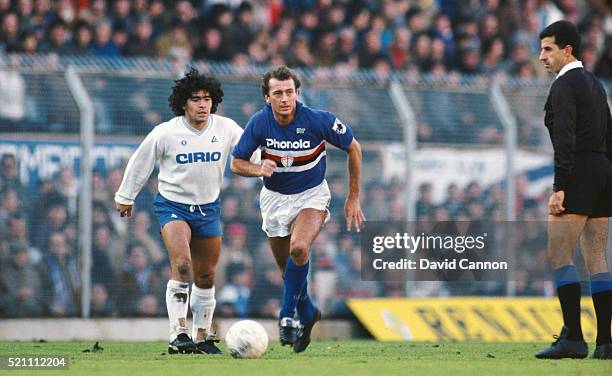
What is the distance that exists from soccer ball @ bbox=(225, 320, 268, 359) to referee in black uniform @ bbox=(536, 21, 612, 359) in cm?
219

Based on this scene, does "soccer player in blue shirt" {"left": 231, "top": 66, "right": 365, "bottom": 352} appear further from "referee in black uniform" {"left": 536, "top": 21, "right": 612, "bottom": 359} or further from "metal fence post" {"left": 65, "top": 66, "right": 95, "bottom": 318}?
"metal fence post" {"left": 65, "top": 66, "right": 95, "bottom": 318}

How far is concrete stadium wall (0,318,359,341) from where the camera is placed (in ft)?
45.5

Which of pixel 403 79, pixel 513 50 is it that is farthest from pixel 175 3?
pixel 513 50

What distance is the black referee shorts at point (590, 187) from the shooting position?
940cm

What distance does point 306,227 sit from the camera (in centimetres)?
1029

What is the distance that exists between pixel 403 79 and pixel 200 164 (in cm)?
588

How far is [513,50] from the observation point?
20719 mm

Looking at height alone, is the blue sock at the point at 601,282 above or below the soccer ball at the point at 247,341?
above

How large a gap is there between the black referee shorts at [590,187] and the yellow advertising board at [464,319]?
17.7 ft

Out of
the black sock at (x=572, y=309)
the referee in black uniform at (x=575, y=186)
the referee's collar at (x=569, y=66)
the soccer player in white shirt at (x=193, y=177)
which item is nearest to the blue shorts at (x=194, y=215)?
the soccer player in white shirt at (x=193, y=177)

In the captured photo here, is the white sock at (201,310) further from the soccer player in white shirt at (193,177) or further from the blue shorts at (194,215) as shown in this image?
the blue shorts at (194,215)

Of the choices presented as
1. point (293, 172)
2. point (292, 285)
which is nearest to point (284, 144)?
point (293, 172)

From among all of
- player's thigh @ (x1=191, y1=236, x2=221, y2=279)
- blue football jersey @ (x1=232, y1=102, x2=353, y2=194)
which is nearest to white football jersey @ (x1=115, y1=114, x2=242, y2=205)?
player's thigh @ (x1=191, y1=236, x2=221, y2=279)

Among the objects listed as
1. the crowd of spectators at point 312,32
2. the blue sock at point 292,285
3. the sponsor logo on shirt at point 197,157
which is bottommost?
the blue sock at point 292,285
